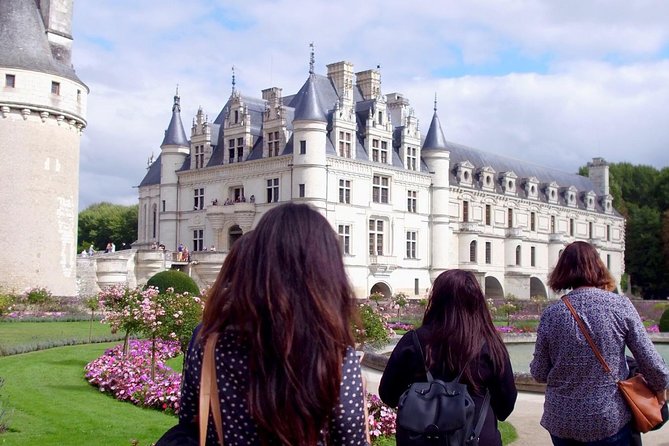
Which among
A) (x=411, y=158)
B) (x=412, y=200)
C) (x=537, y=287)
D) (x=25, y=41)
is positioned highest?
(x=25, y=41)

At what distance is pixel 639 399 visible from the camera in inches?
156

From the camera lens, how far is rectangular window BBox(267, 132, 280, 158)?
3506 cm

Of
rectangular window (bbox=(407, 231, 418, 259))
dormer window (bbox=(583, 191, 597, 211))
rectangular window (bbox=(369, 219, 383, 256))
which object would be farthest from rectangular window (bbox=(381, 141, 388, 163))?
dormer window (bbox=(583, 191, 597, 211))

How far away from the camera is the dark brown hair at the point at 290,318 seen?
7.30 ft

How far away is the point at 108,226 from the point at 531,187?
32.3m

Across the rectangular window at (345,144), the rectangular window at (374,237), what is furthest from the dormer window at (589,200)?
the rectangular window at (345,144)

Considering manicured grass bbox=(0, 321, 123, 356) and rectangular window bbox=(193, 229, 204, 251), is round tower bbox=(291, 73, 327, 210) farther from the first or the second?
manicured grass bbox=(0, 321, 123, 356)

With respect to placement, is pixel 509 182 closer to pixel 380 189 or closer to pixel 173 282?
pixel 380 189

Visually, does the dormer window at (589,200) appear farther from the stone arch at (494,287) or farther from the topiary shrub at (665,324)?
the topiary shrub at (665,324)

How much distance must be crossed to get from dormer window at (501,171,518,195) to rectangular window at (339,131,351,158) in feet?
45.6

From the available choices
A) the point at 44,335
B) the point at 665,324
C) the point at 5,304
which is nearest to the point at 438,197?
the point at 665,324

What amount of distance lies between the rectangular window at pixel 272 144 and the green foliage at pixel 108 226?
28.4m

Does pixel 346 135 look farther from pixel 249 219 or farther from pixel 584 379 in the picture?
pixel 584 379

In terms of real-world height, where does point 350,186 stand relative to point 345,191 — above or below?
above
